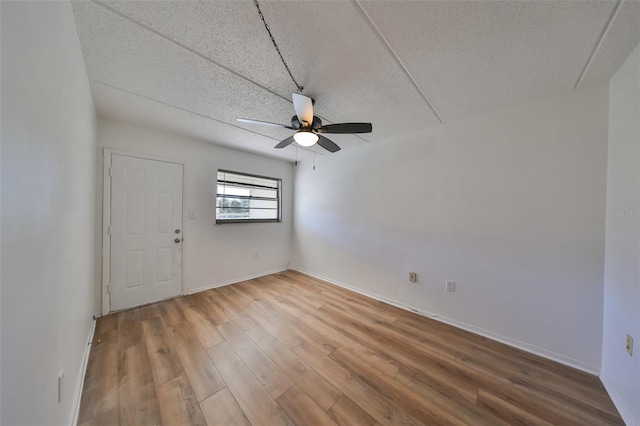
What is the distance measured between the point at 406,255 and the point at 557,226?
142cm

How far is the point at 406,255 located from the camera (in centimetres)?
281

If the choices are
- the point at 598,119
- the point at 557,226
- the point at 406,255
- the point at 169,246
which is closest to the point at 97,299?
the point at 169,246

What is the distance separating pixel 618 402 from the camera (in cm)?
140

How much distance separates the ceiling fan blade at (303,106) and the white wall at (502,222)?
164 centimetres

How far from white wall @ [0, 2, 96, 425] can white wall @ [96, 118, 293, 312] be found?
4.89 ft

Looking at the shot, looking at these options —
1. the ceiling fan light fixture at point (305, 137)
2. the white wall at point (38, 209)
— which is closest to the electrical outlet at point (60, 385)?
the white wall at point (38, 209)

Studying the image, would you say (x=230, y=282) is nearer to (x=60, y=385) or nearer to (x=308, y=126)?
(x=60, y=385)

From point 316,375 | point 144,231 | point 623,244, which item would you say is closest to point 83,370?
point 144,231

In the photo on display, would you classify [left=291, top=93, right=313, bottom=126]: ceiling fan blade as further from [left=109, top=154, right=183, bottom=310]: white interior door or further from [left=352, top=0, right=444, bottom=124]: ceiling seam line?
[left=109, top=154, right=183, bottom=310]: white interior door

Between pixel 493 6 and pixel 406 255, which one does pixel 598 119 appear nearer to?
pixel 493 6

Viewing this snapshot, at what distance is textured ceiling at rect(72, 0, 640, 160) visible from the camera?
1156mm

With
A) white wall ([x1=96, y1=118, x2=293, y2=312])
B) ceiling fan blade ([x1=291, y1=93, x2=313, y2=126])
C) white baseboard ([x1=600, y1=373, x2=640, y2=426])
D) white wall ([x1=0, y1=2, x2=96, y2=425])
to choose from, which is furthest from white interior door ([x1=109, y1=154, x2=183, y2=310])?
white baseboard ([x1=600, y1=373, x2=640, y2=426])

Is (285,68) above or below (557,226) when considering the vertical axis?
above

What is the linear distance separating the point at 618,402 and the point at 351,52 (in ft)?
9.83
